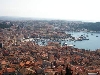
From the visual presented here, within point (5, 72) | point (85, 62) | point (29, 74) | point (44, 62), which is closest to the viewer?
point (29, 74)

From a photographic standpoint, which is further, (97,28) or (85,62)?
(97,28)

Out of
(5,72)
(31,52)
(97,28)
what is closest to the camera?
(5,72)

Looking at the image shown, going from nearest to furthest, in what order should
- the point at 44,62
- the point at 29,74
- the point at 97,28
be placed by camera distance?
the point at 29,74 < the point at 44,62 < the point at 97,28

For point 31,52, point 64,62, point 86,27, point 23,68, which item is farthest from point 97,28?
point 23,68

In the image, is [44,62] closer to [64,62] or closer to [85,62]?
[64,62]

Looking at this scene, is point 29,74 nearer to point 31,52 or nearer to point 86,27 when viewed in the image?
point 31,52

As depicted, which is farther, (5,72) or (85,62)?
(85,62)

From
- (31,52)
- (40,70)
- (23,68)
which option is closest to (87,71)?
(40,70)

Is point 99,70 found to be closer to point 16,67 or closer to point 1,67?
point 16,67

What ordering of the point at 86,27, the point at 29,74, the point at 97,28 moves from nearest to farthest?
the point at 29,74 → the point at 97,28 → the point at 86,27
